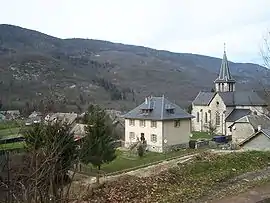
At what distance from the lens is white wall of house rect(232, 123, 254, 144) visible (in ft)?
139

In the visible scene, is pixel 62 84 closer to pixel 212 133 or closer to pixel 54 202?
pixel 212 133

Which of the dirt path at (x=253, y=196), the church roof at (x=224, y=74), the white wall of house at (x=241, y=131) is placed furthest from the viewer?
the church roof at (x=224, y=74)

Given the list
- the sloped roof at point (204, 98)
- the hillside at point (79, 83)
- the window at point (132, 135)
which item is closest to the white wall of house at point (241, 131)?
the window at point (132, 135)

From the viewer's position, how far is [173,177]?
15.4 metres

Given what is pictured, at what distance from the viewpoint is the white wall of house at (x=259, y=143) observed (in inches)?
1051

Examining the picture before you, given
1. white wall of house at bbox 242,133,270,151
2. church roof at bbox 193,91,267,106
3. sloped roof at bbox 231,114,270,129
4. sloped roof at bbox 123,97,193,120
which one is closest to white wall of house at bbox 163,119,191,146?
sloped roof at bbox 123,97,193,120

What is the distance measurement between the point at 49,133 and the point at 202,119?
162 ft

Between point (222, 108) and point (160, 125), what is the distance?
695 inches

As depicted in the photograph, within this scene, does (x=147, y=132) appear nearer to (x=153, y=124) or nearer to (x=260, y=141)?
(x=153, y=124)

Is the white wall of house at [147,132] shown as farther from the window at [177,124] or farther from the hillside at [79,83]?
the hillside at [79,83]

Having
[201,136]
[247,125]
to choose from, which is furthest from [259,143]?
[201,136]

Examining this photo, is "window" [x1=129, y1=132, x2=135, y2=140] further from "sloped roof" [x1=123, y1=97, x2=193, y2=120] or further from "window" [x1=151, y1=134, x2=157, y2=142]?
"window" [x1=151, y1=134, x2=157, y2=142]

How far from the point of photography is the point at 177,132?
40.5 meters

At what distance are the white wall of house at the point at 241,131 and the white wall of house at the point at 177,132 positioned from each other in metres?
5.71
